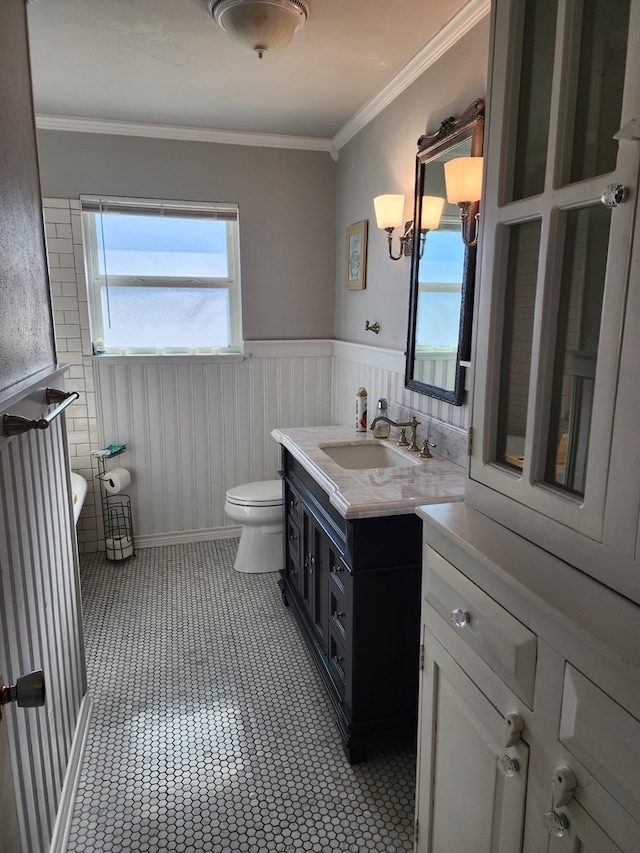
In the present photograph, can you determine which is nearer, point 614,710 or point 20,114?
point 614,710

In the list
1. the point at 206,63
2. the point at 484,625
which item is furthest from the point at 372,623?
the point at 206,63

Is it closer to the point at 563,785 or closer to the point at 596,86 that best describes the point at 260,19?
the point at 596,86

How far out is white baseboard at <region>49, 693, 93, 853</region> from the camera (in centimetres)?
154

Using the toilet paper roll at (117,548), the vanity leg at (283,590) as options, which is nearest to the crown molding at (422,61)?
the vanity leg at (283,590)

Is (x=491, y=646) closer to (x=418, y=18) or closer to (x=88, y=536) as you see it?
(x=418, y=18)

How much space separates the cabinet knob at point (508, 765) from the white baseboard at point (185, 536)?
2868 millimetres

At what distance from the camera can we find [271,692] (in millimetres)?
2234

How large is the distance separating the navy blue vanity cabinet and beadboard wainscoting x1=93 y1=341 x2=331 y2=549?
1632 millimetres

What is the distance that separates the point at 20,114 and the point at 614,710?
6.16 ft

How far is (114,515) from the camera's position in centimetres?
348

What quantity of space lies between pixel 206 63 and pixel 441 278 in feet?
4.42

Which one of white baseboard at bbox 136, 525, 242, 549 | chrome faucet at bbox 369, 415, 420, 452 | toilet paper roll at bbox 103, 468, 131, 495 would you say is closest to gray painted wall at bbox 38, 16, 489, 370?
chrome faucet at bbox 369, 415, 420, 452

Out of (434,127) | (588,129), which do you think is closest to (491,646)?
(588,129)

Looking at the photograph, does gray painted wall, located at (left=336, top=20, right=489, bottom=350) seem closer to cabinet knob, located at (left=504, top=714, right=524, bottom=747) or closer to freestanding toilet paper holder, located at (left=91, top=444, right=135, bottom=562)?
freestanding toilet paper holder, located at (left=91, top=444, right=135, bottom=562)
